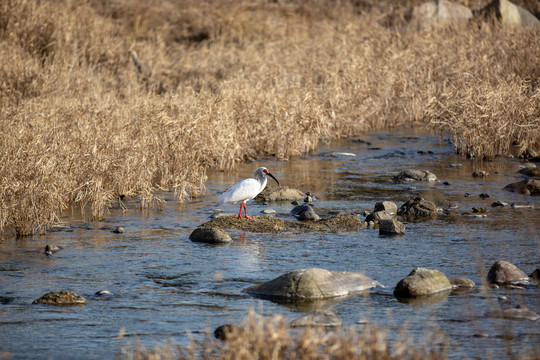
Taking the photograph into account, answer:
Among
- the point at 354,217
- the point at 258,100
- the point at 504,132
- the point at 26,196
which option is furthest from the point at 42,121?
the point at 504,132

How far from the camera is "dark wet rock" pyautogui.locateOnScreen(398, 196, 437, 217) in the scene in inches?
390

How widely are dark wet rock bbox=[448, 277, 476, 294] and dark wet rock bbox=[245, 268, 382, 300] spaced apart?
0.78 meters

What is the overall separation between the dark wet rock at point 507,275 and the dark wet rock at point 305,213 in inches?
121

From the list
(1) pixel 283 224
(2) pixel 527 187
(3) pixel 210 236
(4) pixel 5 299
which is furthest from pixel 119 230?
(2) pixel 527 187

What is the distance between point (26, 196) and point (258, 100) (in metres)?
6.44

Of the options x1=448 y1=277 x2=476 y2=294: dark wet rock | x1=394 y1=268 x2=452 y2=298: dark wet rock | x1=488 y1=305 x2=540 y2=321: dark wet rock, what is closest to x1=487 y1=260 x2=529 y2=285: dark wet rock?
x1=448 y1=277 x2=476 y2=294: dark wet rock

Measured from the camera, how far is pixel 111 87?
58.5 feet

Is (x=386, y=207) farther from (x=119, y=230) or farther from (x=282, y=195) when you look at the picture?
(x=119, y=230)

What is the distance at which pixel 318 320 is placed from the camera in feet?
18.8

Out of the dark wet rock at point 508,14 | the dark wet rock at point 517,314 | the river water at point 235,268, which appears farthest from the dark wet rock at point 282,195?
the dark wet rock at point 508,14

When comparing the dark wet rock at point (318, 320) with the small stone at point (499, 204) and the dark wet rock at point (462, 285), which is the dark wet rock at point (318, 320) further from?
the small stone at point (499, 204)

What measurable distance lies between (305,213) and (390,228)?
1.30 metres

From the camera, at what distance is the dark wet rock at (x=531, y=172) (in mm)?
12508

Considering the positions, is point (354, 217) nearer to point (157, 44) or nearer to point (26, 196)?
point (26, 196)
